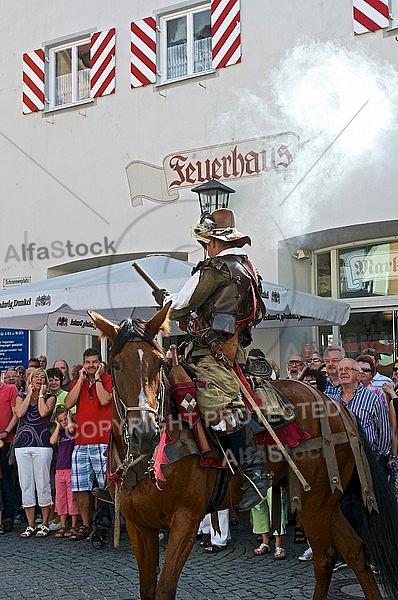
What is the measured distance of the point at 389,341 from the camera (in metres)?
11.1

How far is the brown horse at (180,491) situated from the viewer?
14.7 feet

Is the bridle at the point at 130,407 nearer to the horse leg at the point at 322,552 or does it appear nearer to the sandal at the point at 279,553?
the horse leg at the point at 322,552

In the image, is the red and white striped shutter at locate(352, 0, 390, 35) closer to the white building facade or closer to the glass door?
the white building facade

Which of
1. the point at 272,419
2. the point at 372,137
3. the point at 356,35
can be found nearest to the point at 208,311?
the point at 272,419

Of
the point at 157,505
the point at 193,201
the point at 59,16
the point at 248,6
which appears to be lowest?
the point at 157,505

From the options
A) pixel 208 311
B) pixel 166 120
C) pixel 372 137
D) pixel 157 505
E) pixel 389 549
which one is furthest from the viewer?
pixel 166 120

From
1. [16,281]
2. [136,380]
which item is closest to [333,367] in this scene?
[136,380]

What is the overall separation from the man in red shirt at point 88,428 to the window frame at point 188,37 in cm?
535

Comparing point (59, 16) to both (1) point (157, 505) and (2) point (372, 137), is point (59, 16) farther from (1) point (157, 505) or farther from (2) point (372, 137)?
(1) point (157, 505)

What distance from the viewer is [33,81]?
1364 cm

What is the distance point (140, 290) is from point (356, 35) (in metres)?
4.86

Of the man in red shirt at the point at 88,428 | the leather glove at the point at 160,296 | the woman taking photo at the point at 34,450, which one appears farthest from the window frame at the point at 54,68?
the leather glove at the point at 160,296

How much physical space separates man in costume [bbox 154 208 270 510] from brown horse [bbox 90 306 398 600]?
189 millimetres

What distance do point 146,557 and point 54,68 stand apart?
34.5 ft
